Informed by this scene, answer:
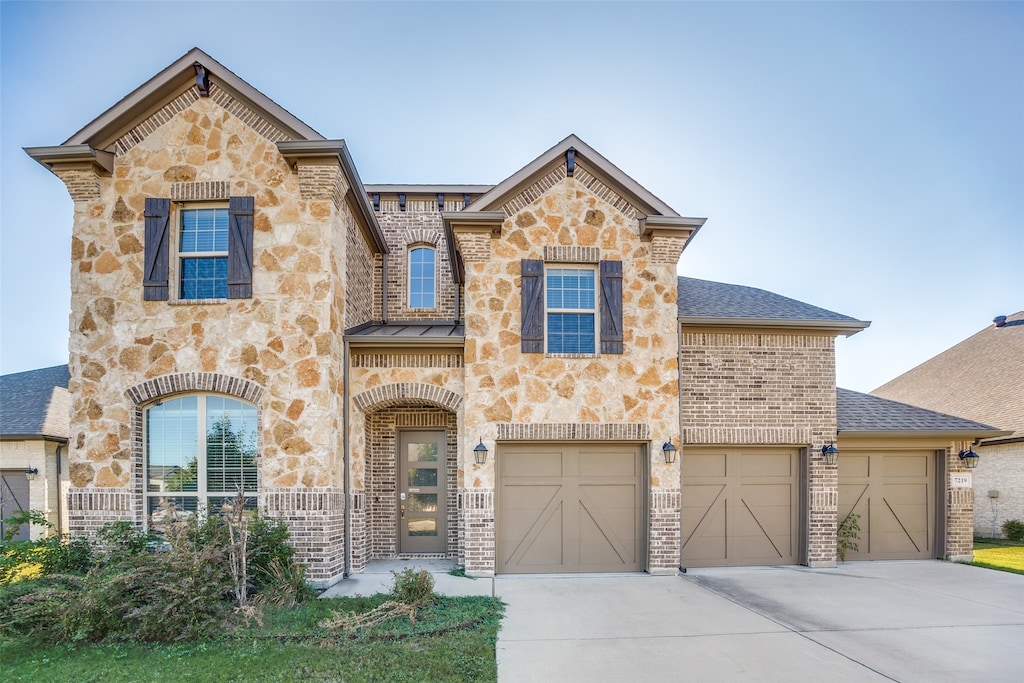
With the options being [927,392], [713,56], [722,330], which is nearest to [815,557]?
[722,330]

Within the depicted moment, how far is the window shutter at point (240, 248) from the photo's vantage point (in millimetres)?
9734

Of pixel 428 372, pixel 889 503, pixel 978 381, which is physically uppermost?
pixel 428 372

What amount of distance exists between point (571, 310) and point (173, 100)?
24.7 feet

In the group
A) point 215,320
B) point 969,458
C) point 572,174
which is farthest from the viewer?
point 969,458

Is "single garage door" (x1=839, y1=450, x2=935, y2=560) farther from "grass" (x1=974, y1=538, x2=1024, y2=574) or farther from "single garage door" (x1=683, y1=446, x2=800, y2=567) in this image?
"single garage door" (x1=683, y1=446, x2=800, y2=567)

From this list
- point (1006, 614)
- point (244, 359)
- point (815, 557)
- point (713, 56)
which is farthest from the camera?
point (713, 56)

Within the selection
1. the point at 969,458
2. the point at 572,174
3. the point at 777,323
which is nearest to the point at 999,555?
the point at 969,458

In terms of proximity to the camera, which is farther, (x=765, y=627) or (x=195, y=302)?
(x=195, y=302)

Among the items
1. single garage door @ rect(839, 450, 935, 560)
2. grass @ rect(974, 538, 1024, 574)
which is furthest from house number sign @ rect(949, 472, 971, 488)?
grass @ rect(974, 538, 1024, 574)

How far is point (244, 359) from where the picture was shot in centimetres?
966

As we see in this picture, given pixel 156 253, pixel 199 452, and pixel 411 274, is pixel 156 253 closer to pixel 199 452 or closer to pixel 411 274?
pixel 199 452

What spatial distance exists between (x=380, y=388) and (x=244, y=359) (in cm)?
229

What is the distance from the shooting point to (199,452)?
31.6ft

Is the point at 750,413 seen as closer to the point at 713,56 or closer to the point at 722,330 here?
the point at 722,330
